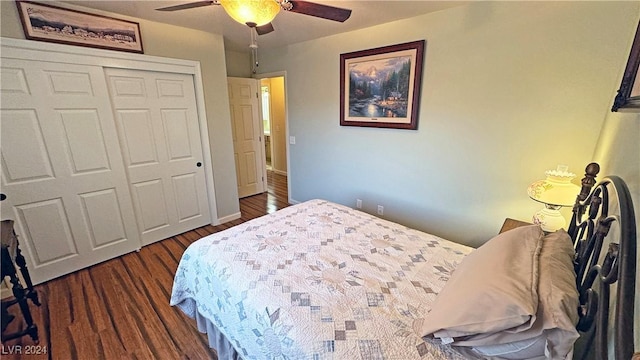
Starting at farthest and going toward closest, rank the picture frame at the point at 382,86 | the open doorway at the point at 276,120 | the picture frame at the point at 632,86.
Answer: the open doorway at the point at 276,120 → the picture frame at the point at 382,86 → the picture frame at the point at 632,86

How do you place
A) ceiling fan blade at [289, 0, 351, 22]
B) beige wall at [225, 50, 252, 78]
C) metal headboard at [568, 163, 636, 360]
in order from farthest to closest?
1. beige wall at [225, 50, 252, 78]
2. ceiling fan blade at [289, 0, 351, 22]
3. metal headboard at [568, 163, 636, 360]

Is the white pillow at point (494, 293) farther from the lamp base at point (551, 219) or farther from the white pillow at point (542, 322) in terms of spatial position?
the lamp base at point (551, 219)

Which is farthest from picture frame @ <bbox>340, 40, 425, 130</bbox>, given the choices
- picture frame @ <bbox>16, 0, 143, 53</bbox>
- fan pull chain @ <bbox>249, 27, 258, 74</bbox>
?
picture frame @ <bbox>16, 0, 143, 53</bbox>

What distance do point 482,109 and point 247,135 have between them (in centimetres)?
337

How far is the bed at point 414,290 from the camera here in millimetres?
727

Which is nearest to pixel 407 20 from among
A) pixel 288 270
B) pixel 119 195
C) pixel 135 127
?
pixel 288 270

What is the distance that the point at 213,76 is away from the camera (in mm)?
3014

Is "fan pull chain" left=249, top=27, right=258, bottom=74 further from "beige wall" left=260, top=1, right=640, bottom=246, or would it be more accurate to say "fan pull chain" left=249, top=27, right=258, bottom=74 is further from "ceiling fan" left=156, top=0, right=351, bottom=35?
"beige wall" left=260, top=1, right=640, bottom=246

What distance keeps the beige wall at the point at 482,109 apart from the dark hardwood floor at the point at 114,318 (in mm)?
2164

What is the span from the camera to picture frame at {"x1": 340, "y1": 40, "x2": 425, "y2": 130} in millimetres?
2461

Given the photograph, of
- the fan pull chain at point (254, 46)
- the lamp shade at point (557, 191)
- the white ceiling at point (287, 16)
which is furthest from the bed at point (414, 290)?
the white ceiling at point (287, 16)

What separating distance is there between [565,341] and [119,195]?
3.29 meters

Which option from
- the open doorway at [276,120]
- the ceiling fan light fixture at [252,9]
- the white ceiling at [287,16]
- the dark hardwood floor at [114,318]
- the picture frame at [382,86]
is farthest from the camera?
the open doorway at [276,120]

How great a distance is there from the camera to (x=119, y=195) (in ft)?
8.39
